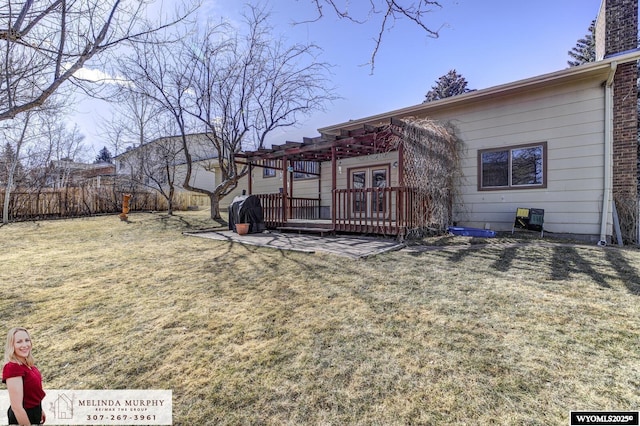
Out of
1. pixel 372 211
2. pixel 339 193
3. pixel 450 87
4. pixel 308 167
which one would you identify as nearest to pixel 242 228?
pixel 339 193

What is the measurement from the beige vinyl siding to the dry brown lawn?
2.18 m

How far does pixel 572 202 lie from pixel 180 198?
16623 millimetres

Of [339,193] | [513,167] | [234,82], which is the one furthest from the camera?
[234,82]

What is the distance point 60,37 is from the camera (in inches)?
126

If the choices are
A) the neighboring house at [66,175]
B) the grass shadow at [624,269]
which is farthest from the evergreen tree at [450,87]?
the neighboring house at [66,175]

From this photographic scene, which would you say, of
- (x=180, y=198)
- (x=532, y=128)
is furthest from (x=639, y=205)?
(x=180, y=198)

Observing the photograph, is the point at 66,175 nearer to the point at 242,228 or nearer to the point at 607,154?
the point at 242,228

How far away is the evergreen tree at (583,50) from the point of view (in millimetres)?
21603

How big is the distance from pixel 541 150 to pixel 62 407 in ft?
30.2

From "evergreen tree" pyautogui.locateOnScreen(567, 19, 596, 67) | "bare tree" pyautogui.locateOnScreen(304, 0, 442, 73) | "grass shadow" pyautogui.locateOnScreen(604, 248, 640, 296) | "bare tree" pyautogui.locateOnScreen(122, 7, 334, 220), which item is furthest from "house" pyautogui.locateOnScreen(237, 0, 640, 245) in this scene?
"evergreen tree" pyautogui.locateOnScreen(567, 19, 596, 67)

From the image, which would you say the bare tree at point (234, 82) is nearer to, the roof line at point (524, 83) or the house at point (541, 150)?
the roof line at point (524, 83)

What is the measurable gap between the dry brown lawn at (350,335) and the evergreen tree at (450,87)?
27.2m

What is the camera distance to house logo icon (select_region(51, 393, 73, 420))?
1.75 metres

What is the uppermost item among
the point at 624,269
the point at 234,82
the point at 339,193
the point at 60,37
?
the point at 234,82
